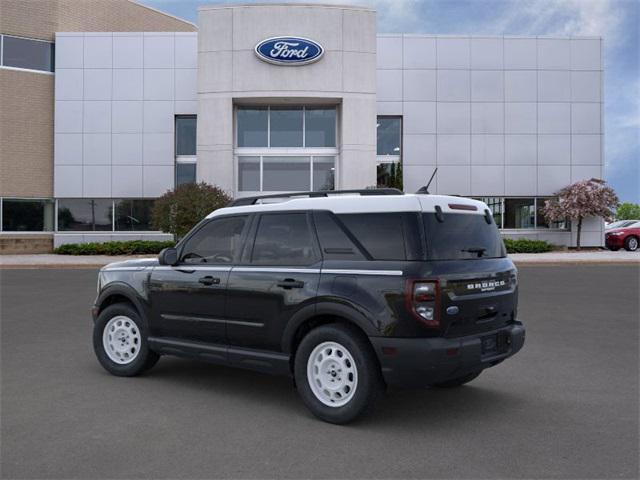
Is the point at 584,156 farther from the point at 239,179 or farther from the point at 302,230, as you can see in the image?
the point at 302,230

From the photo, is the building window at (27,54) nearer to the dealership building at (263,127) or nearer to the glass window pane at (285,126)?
the dealership building at (263,127)

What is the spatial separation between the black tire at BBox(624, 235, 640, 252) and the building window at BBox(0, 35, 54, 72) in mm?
30111

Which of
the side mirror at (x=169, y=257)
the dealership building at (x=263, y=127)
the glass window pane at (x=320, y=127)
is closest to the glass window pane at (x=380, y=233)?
the side mirror at (x=169, y=257)

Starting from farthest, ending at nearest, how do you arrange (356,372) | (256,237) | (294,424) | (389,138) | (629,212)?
(629,212), (389,138), (256,237), (294,424), (356,372)

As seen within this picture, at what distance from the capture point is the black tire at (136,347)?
619 centimetres

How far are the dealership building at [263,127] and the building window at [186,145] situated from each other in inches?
2.6

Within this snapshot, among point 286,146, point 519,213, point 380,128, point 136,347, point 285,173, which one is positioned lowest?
point 136,347

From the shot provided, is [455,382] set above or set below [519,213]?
below

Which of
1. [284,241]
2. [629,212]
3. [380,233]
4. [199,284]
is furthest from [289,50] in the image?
[629,212]

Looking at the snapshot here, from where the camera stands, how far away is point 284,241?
534 centimetres

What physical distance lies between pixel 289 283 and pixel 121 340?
2.40 m

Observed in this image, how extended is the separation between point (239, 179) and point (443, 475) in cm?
2541

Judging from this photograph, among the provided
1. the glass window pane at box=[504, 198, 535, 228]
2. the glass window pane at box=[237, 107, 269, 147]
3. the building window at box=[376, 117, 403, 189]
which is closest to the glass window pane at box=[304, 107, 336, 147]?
the glass window pane at box=[237, 107, 269, 147]

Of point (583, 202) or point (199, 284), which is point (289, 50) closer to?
point (583, 202)
